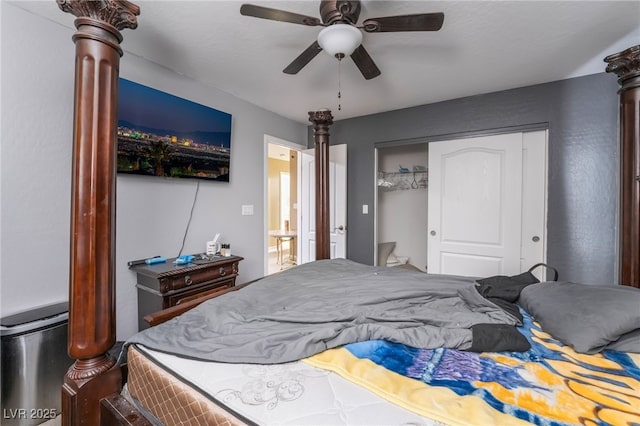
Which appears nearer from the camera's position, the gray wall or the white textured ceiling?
the white textured ceiling

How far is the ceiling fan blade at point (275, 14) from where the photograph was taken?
1.35 metres

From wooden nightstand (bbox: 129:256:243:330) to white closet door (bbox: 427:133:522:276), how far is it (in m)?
2.46

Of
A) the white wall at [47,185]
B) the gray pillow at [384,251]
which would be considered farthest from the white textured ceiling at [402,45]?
the gray pillow at [384,251]

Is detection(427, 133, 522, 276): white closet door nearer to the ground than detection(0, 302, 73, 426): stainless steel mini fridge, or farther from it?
farther from it

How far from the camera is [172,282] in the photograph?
204 cm

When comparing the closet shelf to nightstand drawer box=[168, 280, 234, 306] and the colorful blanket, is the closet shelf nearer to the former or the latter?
nightstand drawer box=[168, 280, 234, 306]

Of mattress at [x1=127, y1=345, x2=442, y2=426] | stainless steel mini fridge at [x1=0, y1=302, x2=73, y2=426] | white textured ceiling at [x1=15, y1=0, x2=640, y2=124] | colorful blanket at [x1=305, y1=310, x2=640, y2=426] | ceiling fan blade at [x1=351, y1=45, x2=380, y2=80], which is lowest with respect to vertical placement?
stainless steel mini fridge at [x1=0, y1=302, x2=73, y2=426]

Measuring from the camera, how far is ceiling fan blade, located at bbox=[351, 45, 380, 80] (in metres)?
1.67

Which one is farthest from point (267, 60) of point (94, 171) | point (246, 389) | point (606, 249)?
point (606, 249)

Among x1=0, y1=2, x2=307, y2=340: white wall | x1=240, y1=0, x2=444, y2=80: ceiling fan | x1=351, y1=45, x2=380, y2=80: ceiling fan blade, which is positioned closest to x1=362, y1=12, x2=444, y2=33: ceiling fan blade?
x1=240, y1=0, x2=444, y2=80: ceiling fan

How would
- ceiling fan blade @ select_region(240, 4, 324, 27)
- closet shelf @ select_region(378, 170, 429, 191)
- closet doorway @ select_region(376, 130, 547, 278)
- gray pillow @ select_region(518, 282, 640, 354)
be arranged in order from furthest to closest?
1. closet shelf @ select_region(378, 170, 429, 191)
2. closet doorway @ select_region(376, 130, 547, 278)
3. ceiling fan blade @ select_region(240, 4, 324, 27)
4. gray pillow @ select_region(518, 282, 640, 354)

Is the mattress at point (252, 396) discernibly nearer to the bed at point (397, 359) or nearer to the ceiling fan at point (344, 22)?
the bed at point (397, 359)

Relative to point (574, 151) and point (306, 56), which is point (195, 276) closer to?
point (306, 56)

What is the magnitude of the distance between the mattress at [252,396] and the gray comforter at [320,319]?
5 centimetres
